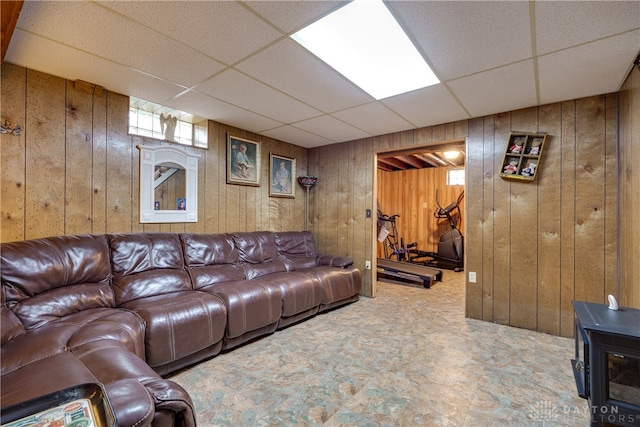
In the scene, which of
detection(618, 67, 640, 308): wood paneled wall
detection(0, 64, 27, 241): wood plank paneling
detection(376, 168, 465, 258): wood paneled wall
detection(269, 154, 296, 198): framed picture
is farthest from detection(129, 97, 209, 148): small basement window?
detection(376, 168, 465, 258): wood paneled wall

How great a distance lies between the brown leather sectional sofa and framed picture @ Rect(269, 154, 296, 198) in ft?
3.22

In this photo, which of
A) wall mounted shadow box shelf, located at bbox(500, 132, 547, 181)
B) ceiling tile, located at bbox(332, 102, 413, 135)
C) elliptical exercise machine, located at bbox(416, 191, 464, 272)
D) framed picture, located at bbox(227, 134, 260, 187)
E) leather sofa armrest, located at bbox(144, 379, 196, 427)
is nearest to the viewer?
leather sofa armrest, located at bbox(144, 379, 196, 427)

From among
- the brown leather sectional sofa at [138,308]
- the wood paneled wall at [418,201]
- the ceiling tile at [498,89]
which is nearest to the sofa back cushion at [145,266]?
the brown leather sectional sofa at [138,308]

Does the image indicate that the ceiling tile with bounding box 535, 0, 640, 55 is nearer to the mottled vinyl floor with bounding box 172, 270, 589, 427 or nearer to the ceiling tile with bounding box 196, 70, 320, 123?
the ceiling tile with bounding box 196, 70, 320, 123

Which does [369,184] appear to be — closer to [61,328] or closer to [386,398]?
[386,398]

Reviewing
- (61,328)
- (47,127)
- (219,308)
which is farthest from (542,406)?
(47,127)

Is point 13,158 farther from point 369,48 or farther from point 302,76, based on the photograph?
point 369,48

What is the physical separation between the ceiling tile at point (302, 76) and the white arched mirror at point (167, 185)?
1.38 metres

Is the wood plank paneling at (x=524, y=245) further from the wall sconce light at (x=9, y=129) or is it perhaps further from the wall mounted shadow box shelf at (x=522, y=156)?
the wall sconce light at (x=9, y=129)

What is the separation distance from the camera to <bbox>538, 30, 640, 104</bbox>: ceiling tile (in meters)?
1.79

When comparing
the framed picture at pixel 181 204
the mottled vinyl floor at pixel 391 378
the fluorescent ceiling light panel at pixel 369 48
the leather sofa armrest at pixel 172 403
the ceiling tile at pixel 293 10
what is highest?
the fluorescent ceiling light panel at pixel 369 48

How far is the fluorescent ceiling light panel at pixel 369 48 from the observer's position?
5.46 ft

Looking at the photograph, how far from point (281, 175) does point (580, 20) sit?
3.40m

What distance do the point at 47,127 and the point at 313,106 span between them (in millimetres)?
2230
